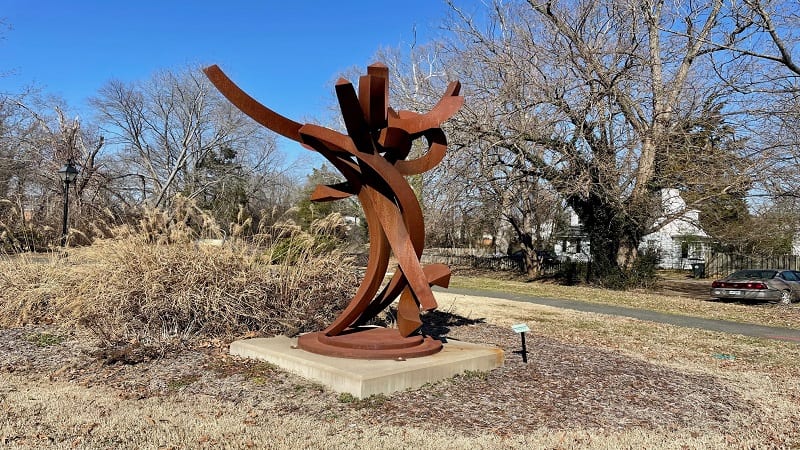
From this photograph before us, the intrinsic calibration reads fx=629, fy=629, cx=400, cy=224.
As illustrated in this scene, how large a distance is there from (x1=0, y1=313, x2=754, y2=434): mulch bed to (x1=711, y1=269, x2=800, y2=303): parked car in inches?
497

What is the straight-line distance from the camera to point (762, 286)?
18.1 m

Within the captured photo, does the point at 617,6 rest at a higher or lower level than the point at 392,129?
higher

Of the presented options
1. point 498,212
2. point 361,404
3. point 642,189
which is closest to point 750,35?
point 642,189

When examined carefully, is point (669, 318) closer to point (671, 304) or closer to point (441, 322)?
point (671, 304)

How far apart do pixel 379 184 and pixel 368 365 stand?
1.94 metres

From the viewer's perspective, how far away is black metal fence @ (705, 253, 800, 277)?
29.6m

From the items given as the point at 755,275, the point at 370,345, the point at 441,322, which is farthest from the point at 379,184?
the point at 755,275

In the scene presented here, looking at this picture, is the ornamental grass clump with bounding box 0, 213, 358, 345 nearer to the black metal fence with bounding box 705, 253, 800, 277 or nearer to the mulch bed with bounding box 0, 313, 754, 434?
the mulch bed with bounding box 0, 313, 754, 434

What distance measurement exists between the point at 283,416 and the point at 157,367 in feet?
7.19

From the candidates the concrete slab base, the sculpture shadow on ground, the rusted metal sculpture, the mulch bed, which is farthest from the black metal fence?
the rusted metal sculpture

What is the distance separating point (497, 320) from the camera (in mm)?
11711

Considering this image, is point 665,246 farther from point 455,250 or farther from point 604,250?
point 604,250

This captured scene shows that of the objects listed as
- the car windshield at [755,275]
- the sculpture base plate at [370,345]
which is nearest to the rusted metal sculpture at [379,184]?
the sculpture base plate at [370,345]

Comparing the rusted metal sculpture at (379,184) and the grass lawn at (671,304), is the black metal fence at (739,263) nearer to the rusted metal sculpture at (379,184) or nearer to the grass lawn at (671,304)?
the grass lawn at (671,304)
